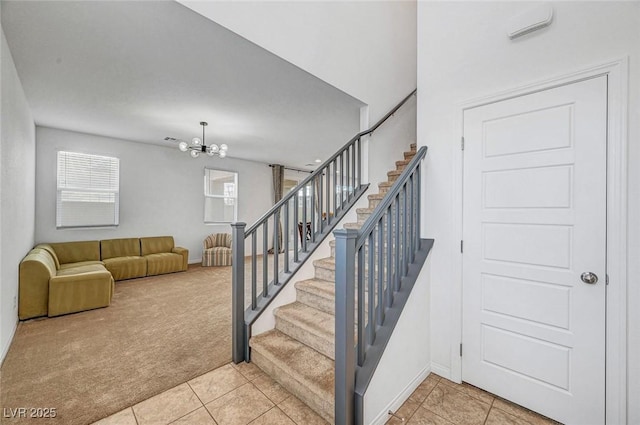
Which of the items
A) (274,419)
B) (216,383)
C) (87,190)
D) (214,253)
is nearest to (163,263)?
(214,253)

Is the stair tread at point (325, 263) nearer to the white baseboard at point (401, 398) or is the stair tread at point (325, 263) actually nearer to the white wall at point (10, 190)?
the white baseboard at point (401, 398)

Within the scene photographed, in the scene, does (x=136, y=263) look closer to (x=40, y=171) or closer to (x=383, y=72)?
(x=40, y=171)

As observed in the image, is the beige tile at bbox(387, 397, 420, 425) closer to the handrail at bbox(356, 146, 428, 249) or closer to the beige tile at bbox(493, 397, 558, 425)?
the beige tile at bbox(493, 397, 558, 425)

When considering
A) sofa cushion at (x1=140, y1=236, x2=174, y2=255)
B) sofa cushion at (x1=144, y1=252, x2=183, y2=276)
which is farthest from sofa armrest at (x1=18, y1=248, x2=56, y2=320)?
sofa cushion at (x1=140, y1=236, x2=174, y2=255)

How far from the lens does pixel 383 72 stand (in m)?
3.77

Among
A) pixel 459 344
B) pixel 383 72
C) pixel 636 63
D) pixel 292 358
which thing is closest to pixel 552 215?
pixel 636 63

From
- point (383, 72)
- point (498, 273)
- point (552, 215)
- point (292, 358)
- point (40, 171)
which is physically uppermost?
→ point (383, 72)

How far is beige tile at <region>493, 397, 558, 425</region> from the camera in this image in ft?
5.49

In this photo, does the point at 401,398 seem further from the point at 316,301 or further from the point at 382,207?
the point at 382,207

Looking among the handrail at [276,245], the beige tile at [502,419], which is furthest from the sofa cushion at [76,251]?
the beige tile at [502,419]

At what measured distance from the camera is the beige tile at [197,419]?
1615mm

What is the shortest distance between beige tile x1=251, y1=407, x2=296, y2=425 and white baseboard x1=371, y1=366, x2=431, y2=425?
534 mm

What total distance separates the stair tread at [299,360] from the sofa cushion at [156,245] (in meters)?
4.68

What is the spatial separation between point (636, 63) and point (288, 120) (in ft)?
12.7
